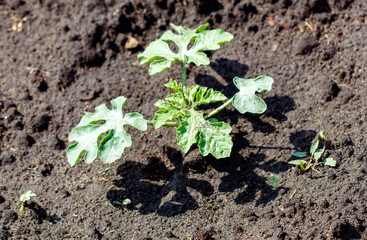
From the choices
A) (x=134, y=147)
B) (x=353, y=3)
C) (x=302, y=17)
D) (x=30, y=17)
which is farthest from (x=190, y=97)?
(x=30, y=17)

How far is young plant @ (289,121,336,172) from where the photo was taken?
124 inches

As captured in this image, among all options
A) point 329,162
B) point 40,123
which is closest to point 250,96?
point 329,162

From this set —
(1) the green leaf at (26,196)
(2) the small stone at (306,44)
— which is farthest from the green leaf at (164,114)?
(2) the small stone at (306,44)

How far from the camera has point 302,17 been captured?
410 cm

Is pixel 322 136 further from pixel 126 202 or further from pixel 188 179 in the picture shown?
pixel 126 202

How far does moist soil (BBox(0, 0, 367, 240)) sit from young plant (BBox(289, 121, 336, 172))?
6cm

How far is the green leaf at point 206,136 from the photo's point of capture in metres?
3.01

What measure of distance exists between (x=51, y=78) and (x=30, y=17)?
100 centimetres

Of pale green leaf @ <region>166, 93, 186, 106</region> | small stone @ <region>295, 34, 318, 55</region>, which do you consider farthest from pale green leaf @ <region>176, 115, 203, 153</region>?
small stone @ <region>295, 34, 318, 55</region>

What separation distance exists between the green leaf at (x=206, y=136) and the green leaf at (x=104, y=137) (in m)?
0.33

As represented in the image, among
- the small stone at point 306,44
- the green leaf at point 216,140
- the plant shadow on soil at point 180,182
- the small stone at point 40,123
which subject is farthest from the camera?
the small stone at point 306,44

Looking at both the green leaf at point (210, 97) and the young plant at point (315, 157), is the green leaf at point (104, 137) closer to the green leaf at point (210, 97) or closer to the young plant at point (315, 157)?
the green leaf at point (210, 97)

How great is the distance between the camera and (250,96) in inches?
126

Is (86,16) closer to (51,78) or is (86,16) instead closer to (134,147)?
(51,78)
